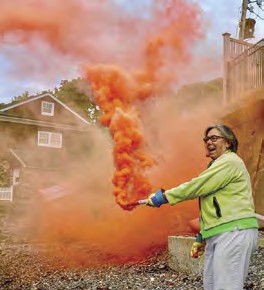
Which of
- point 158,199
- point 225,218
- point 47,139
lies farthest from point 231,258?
point 47,139

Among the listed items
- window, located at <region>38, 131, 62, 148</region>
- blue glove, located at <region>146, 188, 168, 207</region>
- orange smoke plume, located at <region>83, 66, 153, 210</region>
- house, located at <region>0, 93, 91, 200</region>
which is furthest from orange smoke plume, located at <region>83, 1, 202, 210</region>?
window, located at <region>38, 131, 62, 148</region>

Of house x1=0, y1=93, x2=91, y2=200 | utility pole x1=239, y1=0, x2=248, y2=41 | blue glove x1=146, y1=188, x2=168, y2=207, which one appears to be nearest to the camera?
blue glove x1=146, y1=188, x2=168, y2=207

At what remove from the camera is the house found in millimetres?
26159

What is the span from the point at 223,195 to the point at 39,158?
2692 centimetres

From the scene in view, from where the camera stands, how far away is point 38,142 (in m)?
30.3

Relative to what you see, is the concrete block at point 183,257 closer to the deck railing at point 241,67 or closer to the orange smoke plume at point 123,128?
the orange smoke plume at point 123,128

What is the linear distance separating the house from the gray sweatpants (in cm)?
2124

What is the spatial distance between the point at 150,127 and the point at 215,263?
34.9 feet

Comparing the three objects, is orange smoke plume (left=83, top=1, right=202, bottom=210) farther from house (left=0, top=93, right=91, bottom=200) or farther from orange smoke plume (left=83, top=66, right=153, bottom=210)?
house (left=0, top=93, right=91, bottom=200)

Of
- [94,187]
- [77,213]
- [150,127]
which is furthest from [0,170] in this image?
[150,127]

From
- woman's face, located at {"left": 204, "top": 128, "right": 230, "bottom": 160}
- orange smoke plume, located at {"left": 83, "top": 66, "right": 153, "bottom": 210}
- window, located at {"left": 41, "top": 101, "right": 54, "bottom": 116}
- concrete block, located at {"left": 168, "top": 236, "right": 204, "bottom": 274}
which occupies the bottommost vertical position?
concrete block, located at {"left": 168, "top": 236, "right": 204, "bottom": 274}

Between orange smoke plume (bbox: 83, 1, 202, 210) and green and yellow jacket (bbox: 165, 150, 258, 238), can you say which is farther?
orange smoke plume (bbox: 83, 1, 202, 210)

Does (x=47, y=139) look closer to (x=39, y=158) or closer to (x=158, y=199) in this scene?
(x=39, y=158)

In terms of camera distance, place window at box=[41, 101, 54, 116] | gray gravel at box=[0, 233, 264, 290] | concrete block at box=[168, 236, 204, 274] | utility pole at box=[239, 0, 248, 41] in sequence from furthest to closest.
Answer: window at box=[41, 101, 54, 116], utility pole at box=[239, 0, 248, 41], concrete block at box=[168, 236, 204, 274], gray gravel at box=[0, 233, 264, 290]
